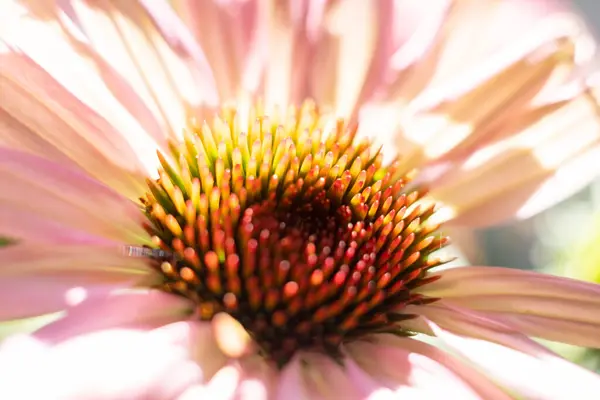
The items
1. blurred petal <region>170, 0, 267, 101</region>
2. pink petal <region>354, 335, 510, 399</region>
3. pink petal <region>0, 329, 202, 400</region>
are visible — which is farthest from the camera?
blurred petal <region>170, 0, 267, 101</region>

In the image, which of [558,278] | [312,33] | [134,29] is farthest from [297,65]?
[558,278]

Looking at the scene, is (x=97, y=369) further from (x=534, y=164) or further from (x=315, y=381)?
(x=534, y=164)

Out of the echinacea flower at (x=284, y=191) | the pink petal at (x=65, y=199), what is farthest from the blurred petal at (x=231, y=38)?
the pink petal at (x=65, y=199)

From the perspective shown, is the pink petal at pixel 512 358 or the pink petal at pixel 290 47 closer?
the pink petal at pixel 512 358

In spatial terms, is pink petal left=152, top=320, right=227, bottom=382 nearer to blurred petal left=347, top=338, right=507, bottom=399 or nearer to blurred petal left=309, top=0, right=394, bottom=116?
blurred petal left=347, top=338, right=507, bottom=399

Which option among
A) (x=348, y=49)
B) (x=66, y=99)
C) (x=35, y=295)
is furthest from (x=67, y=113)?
(x=348, y=49)

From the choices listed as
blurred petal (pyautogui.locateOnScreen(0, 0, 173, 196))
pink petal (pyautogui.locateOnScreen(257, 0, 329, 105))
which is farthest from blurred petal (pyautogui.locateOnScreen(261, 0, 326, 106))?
blurred petal (pyautogui.locateOnScreen(0, 0, 173, 196))

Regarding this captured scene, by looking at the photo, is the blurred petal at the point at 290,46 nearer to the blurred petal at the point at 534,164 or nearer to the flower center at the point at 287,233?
the flower center at the point at 287,233

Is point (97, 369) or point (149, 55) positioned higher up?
point (149, 55)
